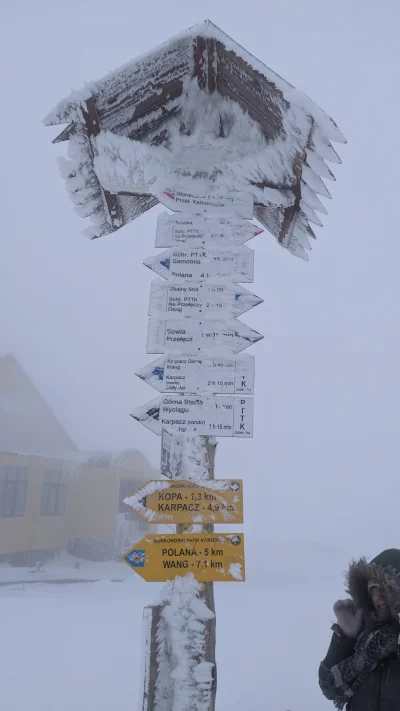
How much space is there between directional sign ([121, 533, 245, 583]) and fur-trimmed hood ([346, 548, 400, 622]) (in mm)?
575

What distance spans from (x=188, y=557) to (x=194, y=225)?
1820 mm

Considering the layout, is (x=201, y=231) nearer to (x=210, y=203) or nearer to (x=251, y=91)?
(x=210, y=203)

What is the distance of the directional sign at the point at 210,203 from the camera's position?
2967 millimetres

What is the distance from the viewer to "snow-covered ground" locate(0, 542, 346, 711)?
5.02 metres

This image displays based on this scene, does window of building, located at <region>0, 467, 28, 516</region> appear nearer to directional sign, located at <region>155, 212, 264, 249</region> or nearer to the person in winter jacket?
directional sign, located at <region>155, 212, 264, 249</region>

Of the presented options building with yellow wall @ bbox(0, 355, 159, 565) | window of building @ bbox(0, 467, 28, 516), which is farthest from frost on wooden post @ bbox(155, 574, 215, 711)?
window of building @ bbox(0, 467, 28, 516)

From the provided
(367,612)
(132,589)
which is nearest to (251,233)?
(367,612)

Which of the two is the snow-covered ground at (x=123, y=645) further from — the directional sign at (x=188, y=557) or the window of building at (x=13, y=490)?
the window of building at (x=13, y=490)

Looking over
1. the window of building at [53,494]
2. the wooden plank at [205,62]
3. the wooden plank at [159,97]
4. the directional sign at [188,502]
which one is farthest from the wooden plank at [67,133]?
the window of building at [53,494]

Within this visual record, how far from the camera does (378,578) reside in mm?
2346

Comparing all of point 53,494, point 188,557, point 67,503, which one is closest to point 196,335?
point 188,557

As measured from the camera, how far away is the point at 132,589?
1302 centimetres

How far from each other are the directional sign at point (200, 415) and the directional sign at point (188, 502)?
10.6 inches

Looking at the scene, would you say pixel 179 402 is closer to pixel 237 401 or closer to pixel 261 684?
pixel 237 401
